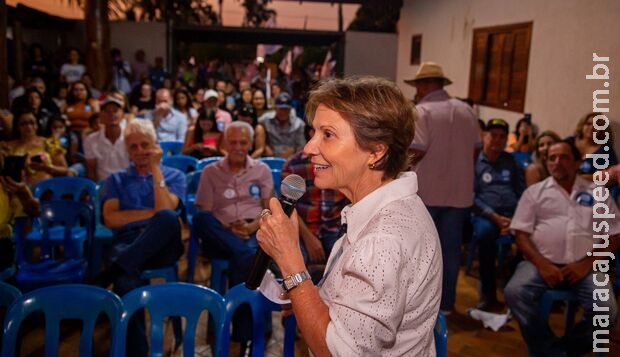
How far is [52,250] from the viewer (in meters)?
3.48

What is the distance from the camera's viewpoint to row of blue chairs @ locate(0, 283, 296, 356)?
181 cm

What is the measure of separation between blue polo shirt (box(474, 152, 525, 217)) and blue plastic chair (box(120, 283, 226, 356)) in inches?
106

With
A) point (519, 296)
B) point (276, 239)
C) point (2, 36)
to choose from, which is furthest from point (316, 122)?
point (2, 36)

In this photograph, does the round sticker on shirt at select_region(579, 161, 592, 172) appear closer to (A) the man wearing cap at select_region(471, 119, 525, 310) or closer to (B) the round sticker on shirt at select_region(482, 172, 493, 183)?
(A) the man wearing cap at select_region(471, 119, 525, 310)

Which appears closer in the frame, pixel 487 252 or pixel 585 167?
pixel 585 167

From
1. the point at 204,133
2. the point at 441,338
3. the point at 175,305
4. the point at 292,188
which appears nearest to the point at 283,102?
the point at 204,133

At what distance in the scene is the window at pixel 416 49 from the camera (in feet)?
33.1

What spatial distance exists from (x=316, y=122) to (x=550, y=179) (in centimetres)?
230

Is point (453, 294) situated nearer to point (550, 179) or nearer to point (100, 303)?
point (550, 179)

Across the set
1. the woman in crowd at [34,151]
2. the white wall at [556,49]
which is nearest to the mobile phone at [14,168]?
the woman in crowd at [34,151]

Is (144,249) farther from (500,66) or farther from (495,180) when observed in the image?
(500,66)

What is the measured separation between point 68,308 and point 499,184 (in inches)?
129

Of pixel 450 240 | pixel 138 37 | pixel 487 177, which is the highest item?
pixel 138 37

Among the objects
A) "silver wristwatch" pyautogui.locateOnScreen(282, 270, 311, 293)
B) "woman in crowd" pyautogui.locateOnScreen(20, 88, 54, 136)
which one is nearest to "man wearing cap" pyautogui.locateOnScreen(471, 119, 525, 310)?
"silver wristwatch" pyautogui.locateOnScreen(282, 270, 311, 293)
